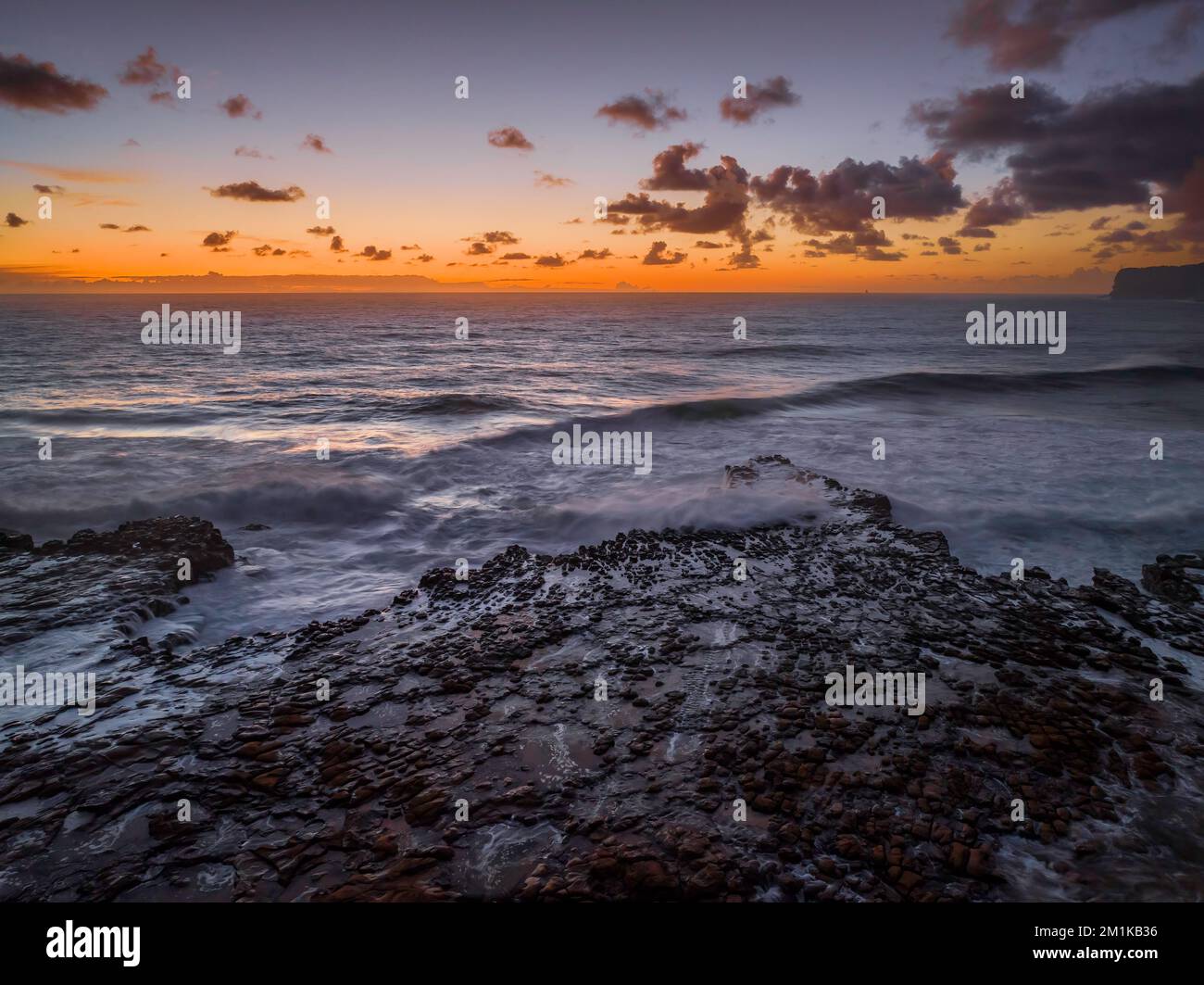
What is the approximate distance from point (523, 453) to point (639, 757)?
1871 cm

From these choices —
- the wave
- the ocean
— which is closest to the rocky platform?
the ocean

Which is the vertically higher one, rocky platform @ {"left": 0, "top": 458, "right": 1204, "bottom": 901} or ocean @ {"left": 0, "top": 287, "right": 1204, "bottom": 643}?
ocean @ {"left": 0, "top": 287, "right": 1204, "bottom": 643}

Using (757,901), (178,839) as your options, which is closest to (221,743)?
(178,839)

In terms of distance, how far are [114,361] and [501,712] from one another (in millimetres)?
56552

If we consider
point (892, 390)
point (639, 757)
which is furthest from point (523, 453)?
point (892, 390)

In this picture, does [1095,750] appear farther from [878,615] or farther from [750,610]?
[750,610]

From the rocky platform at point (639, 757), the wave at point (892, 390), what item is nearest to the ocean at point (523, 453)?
the wave at point (892, 390)

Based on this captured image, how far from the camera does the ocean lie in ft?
46.5

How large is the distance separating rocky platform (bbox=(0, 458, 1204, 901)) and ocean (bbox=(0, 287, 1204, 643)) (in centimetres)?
248

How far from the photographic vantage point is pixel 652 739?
7180 mm

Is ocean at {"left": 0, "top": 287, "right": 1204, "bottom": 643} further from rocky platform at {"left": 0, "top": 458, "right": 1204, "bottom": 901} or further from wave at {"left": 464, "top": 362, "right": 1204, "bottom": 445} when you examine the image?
rocky platform at {"left": 0, "top": 458, "right": 1204, "bottom": 901}

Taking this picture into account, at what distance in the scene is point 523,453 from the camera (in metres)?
24.6

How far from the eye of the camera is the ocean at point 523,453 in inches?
558

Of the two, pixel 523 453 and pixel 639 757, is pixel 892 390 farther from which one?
pixel 639 757
